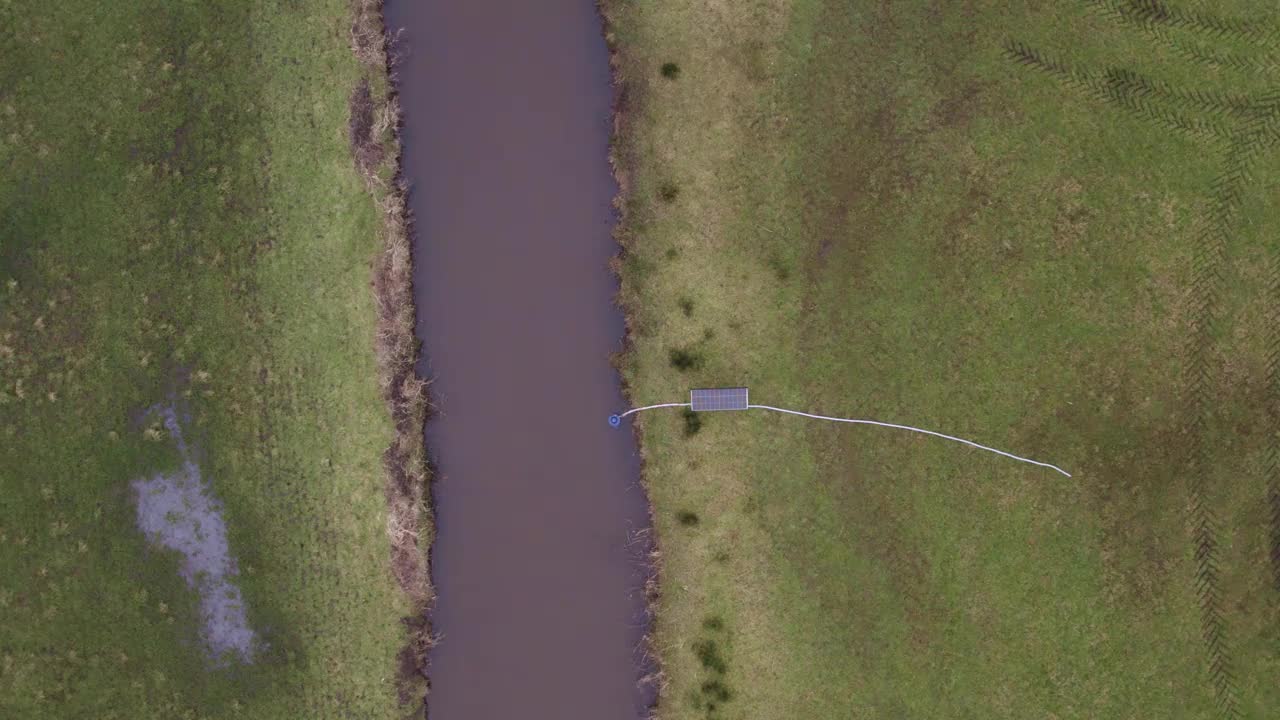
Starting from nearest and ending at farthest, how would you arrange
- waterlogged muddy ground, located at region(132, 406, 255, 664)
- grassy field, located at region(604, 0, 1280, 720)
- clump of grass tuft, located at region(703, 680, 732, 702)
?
1. grassy field, located at region(604, 0, 1280, 720)
2. clump of grass tuft, located at region(703, 680, 732, 702)
3. waterlogged muddy ground, located at region(132, 406, 255, 664)

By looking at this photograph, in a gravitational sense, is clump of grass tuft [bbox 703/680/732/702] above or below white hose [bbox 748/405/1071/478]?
below

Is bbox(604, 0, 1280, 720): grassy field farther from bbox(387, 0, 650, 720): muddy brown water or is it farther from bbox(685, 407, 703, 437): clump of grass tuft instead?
bbox(387, 0, 650, 720): muddy brown water

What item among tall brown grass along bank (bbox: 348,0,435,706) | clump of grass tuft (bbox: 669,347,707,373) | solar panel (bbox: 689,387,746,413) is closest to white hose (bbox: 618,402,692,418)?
solar panel (bbox: 689,387,746,413)

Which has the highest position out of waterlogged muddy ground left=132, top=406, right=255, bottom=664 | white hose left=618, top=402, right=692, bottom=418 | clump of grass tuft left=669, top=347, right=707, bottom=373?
clump of grass tuft left=669, top=347, right=707, bottom=373

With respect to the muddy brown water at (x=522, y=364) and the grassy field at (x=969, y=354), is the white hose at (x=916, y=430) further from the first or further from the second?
the muddy brown water at (x=522, y=364)

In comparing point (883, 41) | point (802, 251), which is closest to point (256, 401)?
point (802, 251)

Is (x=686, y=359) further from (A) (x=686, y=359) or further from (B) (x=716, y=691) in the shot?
(B) (x=716, y=691)

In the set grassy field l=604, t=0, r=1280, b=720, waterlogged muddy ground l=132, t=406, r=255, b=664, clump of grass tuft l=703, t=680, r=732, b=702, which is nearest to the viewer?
grassy field l=604, t=0, r=1280, b=720

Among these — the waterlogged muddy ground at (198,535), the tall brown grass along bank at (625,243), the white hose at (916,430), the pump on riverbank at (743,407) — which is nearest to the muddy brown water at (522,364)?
the tall brown grass along bank at (625,243)
